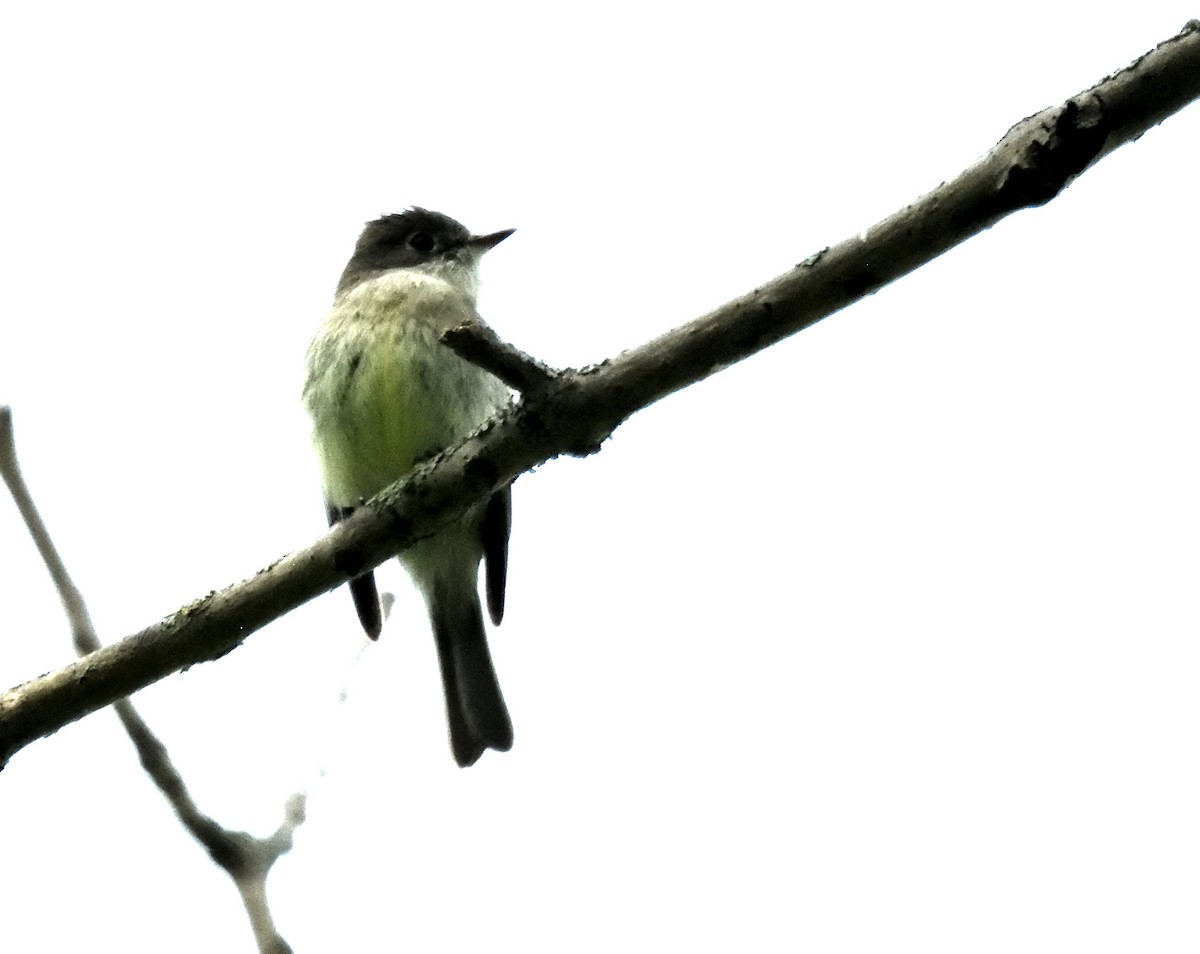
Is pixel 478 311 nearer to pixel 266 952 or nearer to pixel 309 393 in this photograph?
pixel 309 393

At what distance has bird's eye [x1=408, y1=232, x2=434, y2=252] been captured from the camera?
6.56 metres

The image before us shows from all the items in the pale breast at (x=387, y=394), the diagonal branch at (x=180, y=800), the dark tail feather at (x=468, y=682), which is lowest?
the diagonal branch at (x=180, y=800)

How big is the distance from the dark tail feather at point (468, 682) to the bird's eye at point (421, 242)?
1.52 metres

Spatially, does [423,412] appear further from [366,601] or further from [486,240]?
[486,240]

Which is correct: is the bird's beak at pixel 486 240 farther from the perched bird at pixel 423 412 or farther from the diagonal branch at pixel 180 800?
the diagonal branch at pixel 180 800

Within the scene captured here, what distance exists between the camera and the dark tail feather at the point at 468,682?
19.3ft

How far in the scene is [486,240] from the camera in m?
6.48

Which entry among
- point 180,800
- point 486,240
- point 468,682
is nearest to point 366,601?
point 468,682

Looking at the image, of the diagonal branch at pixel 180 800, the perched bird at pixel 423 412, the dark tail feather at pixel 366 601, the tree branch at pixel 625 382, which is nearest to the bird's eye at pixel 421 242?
the perched bird at pixel 423 412

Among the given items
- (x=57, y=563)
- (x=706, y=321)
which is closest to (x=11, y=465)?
(x=57, y=563)

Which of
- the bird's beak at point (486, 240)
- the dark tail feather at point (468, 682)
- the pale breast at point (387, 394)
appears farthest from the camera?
the bird's beak at point (486, 240)

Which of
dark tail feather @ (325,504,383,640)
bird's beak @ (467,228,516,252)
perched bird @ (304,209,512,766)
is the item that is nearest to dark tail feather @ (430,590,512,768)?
perched bird @ (304,209,512,766)

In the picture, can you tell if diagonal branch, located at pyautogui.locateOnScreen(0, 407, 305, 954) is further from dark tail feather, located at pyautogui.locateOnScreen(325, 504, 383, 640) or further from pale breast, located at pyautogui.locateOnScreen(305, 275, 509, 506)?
dark tail feather, located at pyautogui.locateOnScreen(325, 504, 383, 640)

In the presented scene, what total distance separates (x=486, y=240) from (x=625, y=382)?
353 cm
